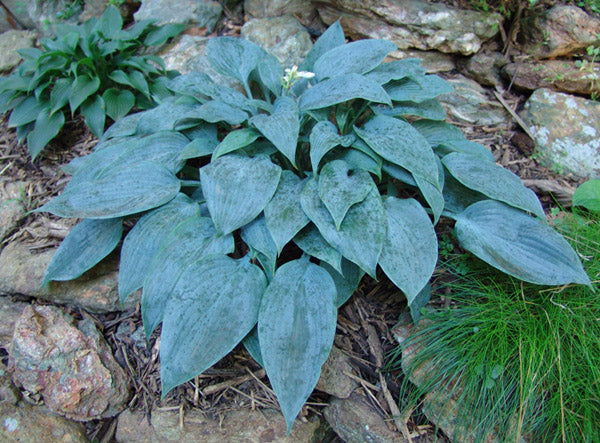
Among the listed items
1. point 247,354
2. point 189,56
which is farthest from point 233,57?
point 247,354

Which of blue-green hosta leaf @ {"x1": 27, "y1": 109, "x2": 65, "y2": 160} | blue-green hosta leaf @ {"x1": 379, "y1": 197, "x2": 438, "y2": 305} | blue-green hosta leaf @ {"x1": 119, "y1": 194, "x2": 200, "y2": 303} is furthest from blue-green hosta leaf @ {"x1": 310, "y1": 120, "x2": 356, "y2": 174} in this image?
blue-green hosta leaf @ {"x1": 27, "y1": 109, "x2": 65, "y2": 160}

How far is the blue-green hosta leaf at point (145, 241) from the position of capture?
1945 millimetres

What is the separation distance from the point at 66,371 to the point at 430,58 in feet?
9.89

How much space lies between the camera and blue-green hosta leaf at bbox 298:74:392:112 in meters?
1.97

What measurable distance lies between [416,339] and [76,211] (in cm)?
169

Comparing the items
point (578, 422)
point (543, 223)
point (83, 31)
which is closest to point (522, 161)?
point (543, 223)

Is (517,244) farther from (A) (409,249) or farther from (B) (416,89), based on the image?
(B) (416,89)

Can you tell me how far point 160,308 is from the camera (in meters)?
1.80

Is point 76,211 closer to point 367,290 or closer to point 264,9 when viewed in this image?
point 367,290

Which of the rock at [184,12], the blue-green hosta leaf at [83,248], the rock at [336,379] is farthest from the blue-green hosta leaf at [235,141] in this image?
the rock at [184,12]

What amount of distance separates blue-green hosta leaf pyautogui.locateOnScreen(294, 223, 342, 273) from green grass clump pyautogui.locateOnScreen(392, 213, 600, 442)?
52cm

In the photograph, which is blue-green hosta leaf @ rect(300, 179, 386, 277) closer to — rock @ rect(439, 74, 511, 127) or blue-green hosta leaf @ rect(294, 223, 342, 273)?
blue-green hosta leaf @ rect(294, 223, 342, 273)

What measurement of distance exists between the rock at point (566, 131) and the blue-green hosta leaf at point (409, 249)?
1.35 metres

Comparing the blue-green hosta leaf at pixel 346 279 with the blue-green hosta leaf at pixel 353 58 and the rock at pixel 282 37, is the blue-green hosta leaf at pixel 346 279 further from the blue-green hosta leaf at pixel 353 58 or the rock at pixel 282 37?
the rock at pixel 282 37
